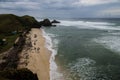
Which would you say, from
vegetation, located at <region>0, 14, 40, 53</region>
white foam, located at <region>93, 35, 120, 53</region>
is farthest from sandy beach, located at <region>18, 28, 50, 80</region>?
white foam, located at <region>93, 35, 120, 53</region>

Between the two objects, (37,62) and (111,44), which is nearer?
(37,62)

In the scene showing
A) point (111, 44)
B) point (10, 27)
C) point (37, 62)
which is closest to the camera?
point (37, 62)

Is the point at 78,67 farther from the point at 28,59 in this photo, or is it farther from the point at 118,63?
the point at 28,59

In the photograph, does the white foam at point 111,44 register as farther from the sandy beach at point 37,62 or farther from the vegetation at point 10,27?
the vegetation at point 10,27

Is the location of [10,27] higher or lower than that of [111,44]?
higher

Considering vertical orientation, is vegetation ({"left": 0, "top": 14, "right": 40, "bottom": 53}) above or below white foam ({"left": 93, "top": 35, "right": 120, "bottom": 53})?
above

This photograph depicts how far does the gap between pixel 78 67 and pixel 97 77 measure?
5.30m

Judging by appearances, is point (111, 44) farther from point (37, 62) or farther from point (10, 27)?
point (10, 27)

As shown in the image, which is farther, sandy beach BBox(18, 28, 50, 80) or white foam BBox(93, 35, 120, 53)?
white foam BBox(93, 35, 120, 53)

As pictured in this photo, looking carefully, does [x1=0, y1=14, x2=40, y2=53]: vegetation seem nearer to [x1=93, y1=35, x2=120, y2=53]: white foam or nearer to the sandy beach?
the sandy beach

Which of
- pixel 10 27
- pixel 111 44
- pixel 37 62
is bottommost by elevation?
pixel 37 62

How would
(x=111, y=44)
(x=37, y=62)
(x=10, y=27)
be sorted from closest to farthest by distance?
(x=37, y=62)
(x=111, y=44)
(x=10, y=27)

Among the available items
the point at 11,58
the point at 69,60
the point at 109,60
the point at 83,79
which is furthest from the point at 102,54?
the point at 11,58

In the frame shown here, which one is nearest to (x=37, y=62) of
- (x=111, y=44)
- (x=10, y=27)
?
(x=111, y=44)
